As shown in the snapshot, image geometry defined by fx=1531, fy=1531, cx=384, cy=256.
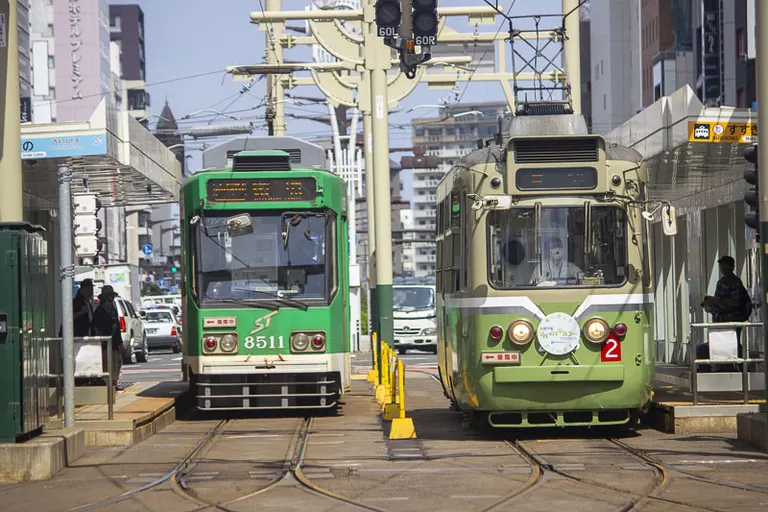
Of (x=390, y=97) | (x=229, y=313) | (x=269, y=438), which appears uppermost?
(x=390, y=97)

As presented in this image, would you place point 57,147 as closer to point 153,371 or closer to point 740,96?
point 153,371

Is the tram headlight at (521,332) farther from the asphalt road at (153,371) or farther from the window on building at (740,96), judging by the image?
the window on building at (740,96)

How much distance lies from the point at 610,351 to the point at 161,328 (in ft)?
126

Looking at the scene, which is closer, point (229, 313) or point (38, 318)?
point (38, 318)

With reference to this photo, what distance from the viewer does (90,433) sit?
16.5 meters

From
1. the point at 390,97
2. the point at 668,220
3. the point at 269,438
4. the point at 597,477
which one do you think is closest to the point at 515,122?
the point at 668,220

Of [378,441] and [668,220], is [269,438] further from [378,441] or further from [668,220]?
[668,220]

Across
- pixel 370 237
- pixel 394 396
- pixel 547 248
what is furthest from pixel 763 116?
pixel 370 237

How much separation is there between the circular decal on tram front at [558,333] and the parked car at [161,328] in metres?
37.6

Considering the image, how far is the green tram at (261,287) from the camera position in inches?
772

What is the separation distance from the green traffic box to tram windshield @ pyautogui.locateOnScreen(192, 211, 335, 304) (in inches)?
223

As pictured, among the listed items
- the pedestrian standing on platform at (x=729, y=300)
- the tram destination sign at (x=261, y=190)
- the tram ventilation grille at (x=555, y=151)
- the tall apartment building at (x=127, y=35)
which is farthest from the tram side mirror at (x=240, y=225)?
the tall apartment building at (x=127, y=35)

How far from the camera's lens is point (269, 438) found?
17.3 m

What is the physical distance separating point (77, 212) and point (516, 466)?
5.27m
